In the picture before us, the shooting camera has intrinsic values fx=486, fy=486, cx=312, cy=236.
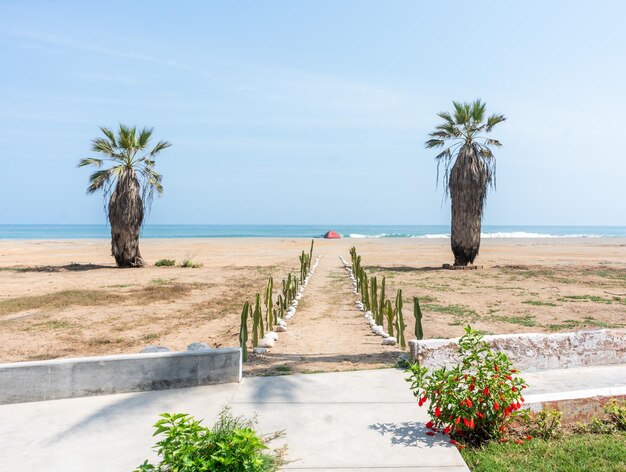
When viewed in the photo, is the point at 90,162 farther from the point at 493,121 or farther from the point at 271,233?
the point at 271,233

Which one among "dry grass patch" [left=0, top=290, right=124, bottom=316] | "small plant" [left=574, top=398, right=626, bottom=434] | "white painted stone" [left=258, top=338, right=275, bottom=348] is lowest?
"dry grass patch" [left=0, top=290, right=124, bottom=316]

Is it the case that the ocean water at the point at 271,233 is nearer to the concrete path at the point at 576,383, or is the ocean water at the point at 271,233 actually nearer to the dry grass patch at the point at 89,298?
the dry grass patch at the point at 89,298

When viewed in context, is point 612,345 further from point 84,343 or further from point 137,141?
point 137,141

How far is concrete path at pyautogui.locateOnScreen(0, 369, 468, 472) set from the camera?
342 cm

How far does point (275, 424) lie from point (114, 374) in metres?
1.86

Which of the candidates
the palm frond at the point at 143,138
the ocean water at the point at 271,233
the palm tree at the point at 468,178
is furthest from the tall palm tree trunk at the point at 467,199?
the ocean water at the point at 271,233

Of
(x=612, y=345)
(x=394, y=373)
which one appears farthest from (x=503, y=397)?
(x=612, y=345)

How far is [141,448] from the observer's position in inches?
142

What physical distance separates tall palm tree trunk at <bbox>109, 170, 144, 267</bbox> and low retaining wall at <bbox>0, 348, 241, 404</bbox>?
58.5 feet

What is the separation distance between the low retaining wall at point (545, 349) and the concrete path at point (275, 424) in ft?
1.57

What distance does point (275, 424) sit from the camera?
405cm

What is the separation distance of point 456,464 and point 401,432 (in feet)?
1.90

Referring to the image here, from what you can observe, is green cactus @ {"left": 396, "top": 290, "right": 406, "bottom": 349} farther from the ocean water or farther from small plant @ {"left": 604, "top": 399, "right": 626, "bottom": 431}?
the ocean water

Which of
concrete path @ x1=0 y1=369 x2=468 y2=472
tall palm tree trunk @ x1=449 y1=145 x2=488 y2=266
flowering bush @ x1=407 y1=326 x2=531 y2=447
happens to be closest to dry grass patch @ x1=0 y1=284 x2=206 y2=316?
concrete path @ x1=0 y1=369 x2=468 y2=472
